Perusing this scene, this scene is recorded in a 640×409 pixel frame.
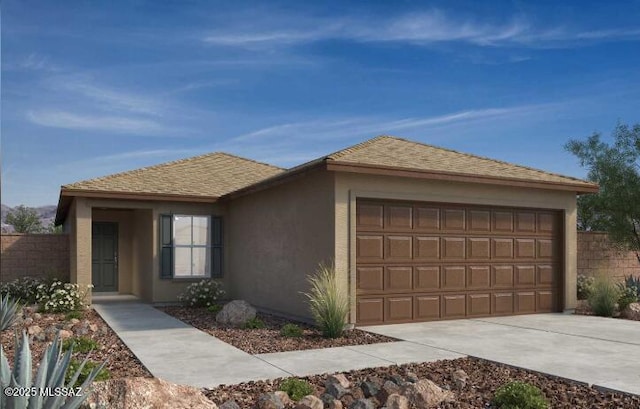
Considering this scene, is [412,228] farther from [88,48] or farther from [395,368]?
[88,48]

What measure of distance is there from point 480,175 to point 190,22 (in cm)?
736

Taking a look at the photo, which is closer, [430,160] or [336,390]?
[336,390]

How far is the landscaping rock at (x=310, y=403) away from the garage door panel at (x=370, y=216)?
600 cm

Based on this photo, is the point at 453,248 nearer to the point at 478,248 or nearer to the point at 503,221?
the point at 478,248

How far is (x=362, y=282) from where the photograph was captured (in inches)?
460

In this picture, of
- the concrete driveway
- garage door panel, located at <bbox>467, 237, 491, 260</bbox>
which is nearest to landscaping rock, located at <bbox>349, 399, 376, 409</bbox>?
the concrete driveway

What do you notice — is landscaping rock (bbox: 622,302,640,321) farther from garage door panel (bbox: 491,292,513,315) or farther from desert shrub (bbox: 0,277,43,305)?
desert shrub (bbox: 0,277,43,305)

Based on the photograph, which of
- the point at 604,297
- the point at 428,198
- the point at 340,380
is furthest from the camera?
the point at 604,297

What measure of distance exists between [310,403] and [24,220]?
41.4m

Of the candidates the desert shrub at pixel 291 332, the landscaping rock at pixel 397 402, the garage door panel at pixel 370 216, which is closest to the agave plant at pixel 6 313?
the desert shrub at pixel 291 332

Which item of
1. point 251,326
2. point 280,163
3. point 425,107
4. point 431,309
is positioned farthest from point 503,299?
point 280,163

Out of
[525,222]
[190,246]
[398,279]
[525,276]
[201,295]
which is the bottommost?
[201,295]

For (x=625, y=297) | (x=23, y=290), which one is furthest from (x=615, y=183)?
(x=23, y=290)

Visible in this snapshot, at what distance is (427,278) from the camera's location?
1249 centimetres
